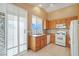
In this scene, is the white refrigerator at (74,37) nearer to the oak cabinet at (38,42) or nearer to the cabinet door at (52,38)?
the cabinet door at (52,38)

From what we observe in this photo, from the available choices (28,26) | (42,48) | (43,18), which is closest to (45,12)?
(43,18)

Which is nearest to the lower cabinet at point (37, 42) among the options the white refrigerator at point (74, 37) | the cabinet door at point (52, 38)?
the cabinet door at point (52, 38)

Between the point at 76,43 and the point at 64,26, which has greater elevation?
the point at 64,26

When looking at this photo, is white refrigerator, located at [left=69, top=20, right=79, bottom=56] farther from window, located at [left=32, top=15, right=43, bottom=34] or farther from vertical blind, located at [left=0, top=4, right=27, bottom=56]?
vertical blind, located at [left=0, top=4, right=27, bottom=56]

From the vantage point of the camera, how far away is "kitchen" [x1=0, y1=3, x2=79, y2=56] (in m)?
1.46

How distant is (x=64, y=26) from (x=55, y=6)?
40 cm

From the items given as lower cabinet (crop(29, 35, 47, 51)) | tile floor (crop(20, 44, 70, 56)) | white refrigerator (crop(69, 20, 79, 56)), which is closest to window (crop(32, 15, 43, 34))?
lower cabinet (crop(29, 35, 47, 51))

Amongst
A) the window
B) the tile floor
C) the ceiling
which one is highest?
the ceiling

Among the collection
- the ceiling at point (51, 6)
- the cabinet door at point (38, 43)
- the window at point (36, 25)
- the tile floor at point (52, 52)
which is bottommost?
the tile floor at point (52, 52)

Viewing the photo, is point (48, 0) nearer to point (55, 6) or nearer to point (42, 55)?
point (55, 6)

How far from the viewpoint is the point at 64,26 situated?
4.85ft

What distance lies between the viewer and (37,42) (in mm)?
1541

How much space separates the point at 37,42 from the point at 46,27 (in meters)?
0.33

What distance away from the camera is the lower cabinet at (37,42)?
151 centimetres
